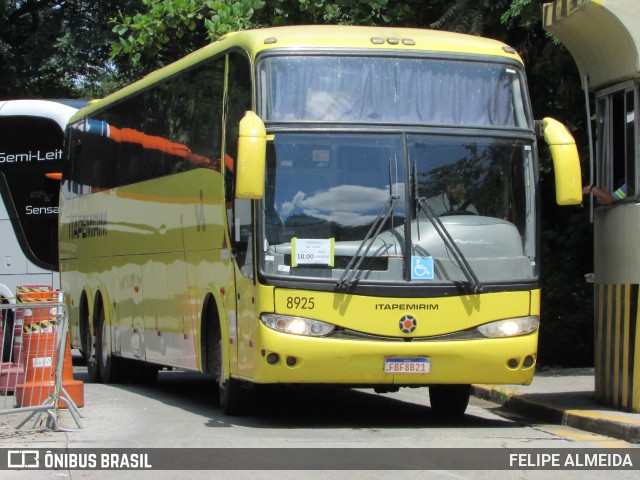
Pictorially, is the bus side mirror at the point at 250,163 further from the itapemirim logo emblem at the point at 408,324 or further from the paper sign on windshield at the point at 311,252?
the itapemirim logo emblem at the point at 408,324

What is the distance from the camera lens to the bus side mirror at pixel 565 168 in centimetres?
1114

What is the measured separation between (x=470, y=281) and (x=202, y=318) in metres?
3.46

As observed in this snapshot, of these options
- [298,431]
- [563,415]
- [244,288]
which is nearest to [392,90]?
[244,288]

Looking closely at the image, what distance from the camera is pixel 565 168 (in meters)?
11.2

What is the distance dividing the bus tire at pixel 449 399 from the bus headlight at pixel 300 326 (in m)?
2.08

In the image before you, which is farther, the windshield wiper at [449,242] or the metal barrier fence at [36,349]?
the metal barrier fence at [36,349]

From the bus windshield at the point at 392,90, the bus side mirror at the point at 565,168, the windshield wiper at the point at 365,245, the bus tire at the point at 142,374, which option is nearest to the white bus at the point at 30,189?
the bus tire at the point at 142,374

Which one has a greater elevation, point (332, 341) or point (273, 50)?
point (273, 50)

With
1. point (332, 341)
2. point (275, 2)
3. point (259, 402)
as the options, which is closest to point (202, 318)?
point (259, 402)

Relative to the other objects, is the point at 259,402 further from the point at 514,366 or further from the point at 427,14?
the point at 427,14

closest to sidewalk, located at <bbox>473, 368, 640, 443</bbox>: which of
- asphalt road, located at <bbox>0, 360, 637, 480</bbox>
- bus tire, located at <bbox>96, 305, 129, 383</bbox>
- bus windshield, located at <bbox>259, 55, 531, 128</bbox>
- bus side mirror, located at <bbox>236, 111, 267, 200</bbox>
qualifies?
asphalt road, located at <bbox>0, 360, 637, 480</bbox>

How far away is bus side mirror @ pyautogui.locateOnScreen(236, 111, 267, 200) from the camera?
418 inches

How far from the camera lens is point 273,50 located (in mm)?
11594

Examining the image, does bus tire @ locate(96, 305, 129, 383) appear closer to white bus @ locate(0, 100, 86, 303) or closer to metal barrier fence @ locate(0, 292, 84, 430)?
white bus @ locate(0, 100, 86, 303)
